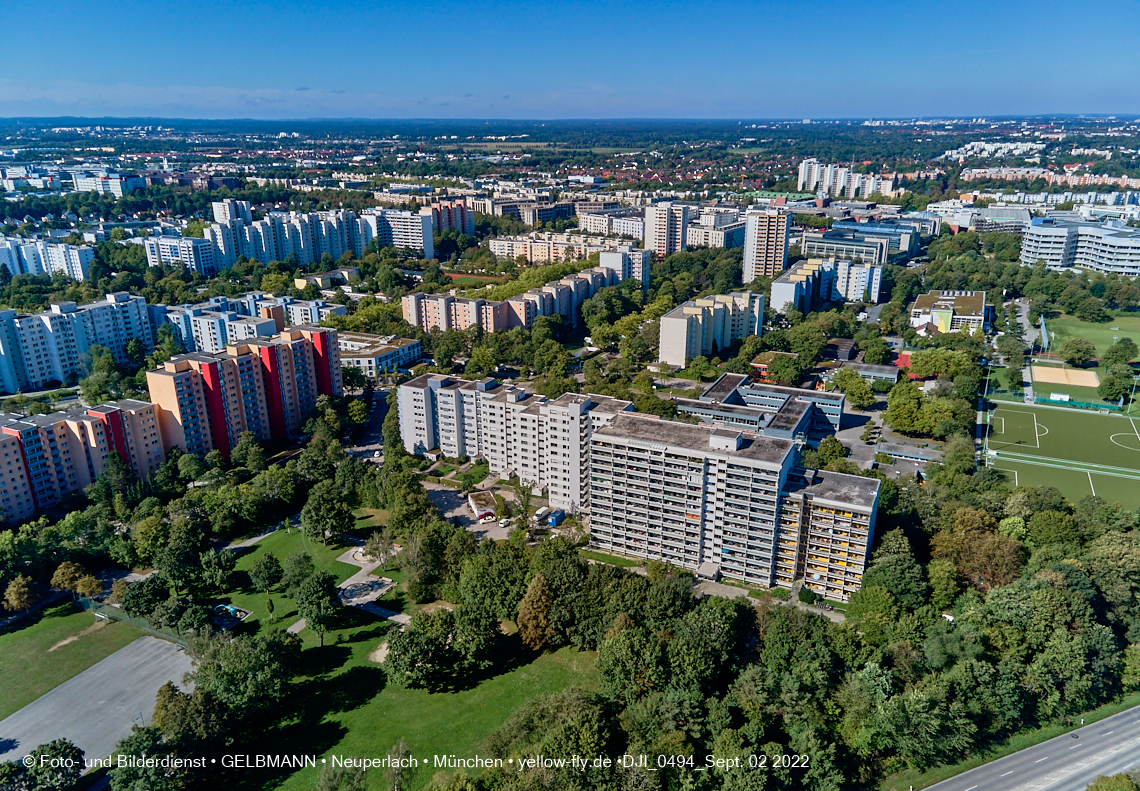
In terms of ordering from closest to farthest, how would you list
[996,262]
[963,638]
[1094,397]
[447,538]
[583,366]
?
[963,638] < [447,538] < [1094,397] < [583,366] < [996,262]

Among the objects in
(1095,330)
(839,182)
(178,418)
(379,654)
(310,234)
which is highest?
(839,182)

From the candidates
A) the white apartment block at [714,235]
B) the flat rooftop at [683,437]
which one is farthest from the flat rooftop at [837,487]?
the white apartment block at [714,235]

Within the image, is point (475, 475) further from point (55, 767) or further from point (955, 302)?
point (955, 302)

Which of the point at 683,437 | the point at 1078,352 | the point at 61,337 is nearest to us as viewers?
the point at 683,437

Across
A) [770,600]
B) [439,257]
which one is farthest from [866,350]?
[439,257]

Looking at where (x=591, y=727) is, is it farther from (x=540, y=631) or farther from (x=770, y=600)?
(x=770, y=600)

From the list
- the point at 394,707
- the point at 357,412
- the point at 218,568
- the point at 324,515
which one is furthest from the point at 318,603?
the point at 357,412

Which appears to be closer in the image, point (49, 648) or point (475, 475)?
point (49, 648)
